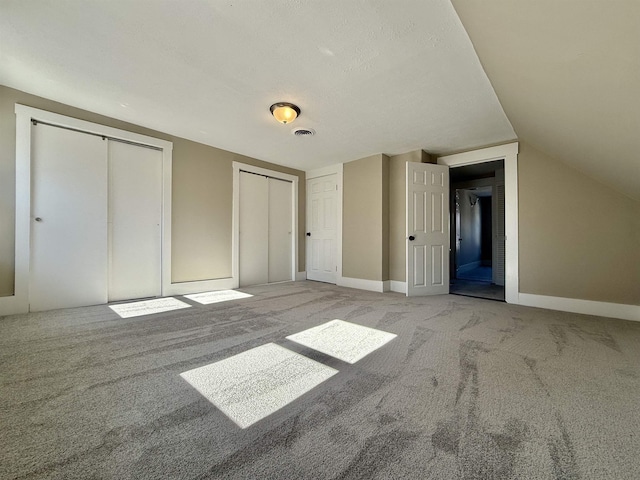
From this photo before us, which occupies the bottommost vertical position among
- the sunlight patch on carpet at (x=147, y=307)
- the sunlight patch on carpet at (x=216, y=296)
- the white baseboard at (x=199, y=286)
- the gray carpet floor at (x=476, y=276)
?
the gray carpet floor at (x=476, y=276)

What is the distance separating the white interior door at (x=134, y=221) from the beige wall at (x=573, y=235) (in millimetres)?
5320

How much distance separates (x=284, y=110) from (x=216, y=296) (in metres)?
2.81

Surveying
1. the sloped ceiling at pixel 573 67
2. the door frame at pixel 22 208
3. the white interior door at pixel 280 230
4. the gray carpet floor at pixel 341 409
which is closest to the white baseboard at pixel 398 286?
the gray carpet floor at pixel 341 409

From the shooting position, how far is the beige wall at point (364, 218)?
14.8 feet

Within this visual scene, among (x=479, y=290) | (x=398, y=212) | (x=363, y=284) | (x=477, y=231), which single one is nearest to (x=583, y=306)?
(x=479, y=290)

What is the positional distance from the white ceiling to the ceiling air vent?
106 mm

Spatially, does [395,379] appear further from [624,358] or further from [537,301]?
[537,301]

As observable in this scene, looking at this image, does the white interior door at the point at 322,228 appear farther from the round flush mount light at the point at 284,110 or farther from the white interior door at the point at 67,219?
the white interior door at the point at 67,219

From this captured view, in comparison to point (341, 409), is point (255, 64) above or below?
above

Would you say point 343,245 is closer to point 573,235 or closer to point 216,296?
point 216,296

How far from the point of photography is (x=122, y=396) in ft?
4.58

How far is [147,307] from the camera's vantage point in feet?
10.5

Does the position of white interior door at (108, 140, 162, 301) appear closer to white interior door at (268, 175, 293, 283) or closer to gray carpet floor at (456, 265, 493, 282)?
white interior door at (268, 175, 293, 283)

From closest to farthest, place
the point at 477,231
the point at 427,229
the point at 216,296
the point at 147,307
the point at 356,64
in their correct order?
→ the point at 356,64 → the point at 147,307 → the point at 216,296 → the point at 427,229 → the point at 477,231
